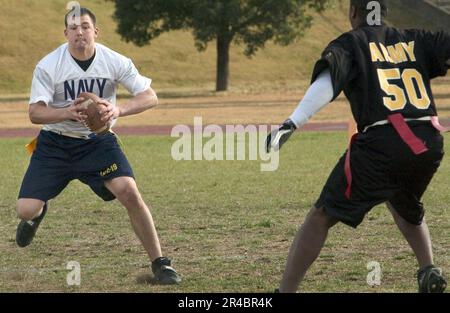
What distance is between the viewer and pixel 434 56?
6.04 meters

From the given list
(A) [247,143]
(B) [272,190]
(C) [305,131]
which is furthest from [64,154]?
(C) [305,131]

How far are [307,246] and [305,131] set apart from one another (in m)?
18.0

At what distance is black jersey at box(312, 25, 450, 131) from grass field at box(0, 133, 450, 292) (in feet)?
4.69

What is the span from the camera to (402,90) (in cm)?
590

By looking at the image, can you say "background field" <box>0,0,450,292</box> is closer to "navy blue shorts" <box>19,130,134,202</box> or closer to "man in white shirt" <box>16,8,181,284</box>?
"man in white shirt" <box>16,8,181,284</box>

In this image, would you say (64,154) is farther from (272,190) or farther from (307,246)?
(272,190)

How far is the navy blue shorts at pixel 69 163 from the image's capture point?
7457mm

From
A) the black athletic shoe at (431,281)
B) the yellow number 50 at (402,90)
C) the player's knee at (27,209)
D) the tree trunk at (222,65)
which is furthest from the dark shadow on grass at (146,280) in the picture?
the tree trunk at (222,65)

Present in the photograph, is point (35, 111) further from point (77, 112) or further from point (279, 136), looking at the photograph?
point (279, 136)

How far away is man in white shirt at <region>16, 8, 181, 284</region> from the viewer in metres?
7.22

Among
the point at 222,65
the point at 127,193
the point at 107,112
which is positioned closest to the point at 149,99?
the point at 107,112

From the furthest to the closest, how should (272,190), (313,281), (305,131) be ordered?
(305,131) < (272,190) < (313,281)

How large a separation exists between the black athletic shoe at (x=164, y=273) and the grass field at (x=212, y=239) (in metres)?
0.08

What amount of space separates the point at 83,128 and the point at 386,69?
262 cm
